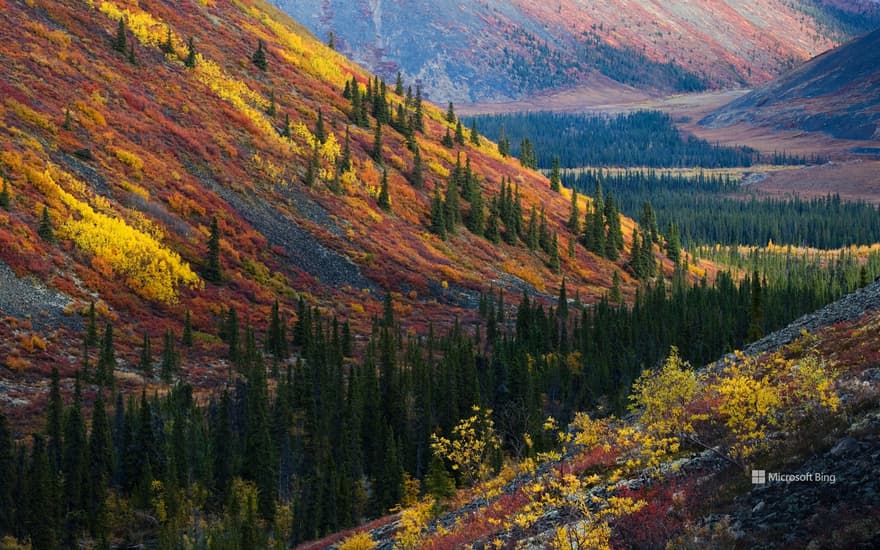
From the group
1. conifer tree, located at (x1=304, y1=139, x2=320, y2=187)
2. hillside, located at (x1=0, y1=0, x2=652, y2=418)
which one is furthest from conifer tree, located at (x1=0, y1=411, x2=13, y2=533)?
conifer tree, located at (x1=304, y1=139, x2=320, y2=187)

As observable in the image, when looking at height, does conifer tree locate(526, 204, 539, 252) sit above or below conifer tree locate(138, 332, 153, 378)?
above

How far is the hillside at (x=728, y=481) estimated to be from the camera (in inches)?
748

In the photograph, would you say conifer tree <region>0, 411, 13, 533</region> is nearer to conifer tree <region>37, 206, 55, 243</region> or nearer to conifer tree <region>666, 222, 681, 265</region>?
conifer tree <region>37, 206, 55, 243</region>

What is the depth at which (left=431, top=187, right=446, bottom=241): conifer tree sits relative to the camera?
144775 millimetres

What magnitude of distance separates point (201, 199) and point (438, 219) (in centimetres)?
4622

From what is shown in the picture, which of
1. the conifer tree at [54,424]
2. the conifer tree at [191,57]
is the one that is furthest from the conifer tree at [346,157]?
the conifer tree at [54,424]

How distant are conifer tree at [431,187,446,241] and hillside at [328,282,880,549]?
112 meters

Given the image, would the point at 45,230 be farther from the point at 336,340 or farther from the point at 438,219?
the point at 438,219

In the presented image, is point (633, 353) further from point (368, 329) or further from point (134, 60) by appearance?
point (134, 60)

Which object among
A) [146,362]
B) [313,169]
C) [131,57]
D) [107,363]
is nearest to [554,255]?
[313,169]

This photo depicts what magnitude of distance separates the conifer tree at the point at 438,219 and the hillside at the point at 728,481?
367 feet

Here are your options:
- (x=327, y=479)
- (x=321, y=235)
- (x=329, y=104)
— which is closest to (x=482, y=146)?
(x=329, y=104)

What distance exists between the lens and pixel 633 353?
4063 inches

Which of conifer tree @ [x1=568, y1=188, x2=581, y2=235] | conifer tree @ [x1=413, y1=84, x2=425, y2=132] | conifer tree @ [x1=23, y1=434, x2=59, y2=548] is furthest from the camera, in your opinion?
conifer tree @ [x1=413, y1=84, x2=425, y2=132]
